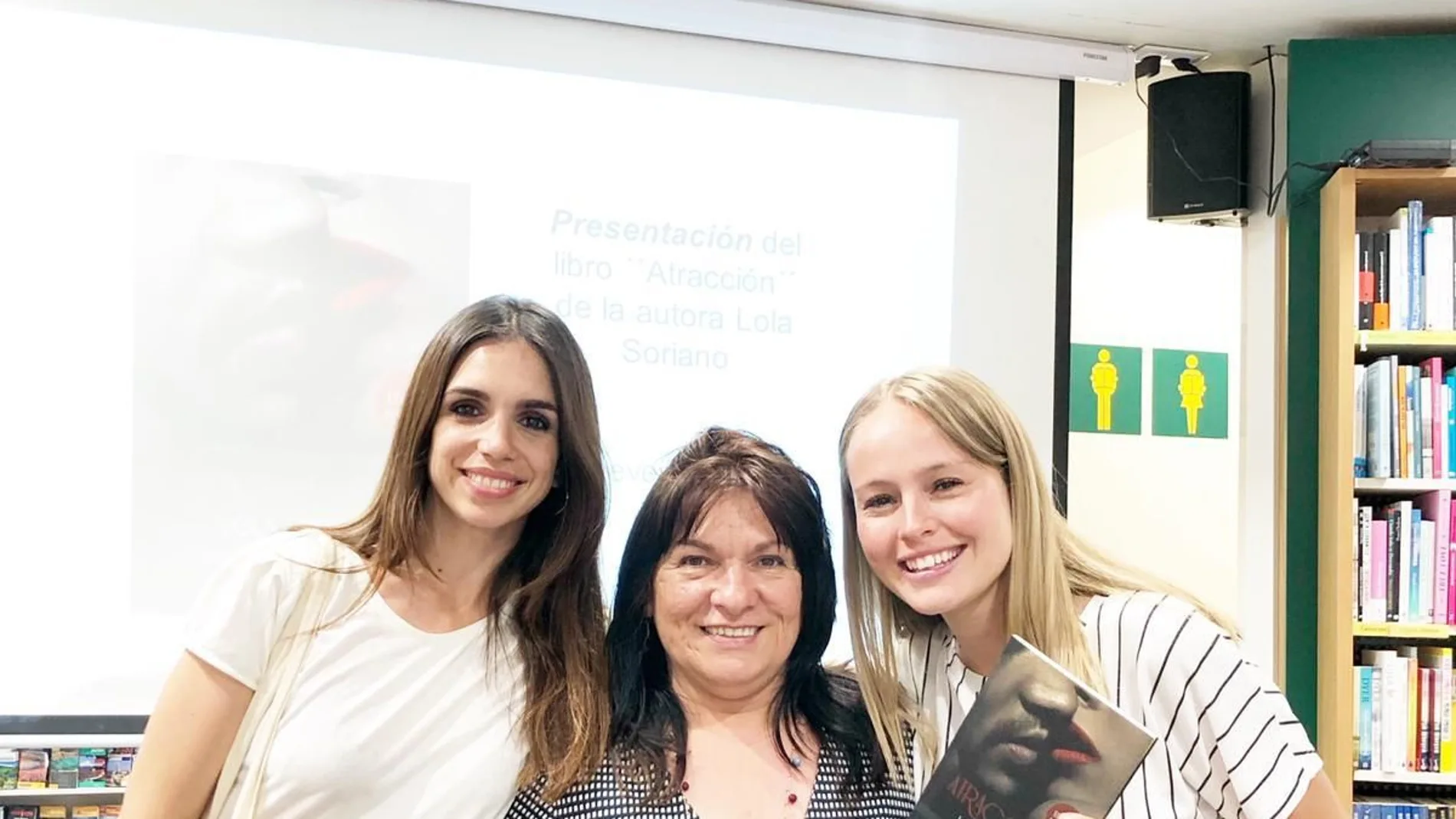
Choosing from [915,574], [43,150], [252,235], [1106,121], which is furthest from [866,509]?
[1106,121]

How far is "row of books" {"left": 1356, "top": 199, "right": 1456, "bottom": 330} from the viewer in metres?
2.96

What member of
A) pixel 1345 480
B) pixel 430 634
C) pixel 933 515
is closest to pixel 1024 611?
pixel 933 515

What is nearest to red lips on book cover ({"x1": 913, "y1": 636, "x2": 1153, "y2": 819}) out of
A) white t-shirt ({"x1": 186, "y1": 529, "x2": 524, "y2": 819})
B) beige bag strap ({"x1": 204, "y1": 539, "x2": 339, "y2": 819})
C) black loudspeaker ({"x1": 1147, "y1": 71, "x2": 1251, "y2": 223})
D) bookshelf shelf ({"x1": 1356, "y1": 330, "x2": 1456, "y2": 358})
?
white t-shirt ({"x1": 186, "y1": 529, "x2": 524, "y2": 819})

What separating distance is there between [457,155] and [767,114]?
81cm

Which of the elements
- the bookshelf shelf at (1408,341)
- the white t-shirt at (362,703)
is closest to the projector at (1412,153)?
the bookshelf shelf at (1408,341)

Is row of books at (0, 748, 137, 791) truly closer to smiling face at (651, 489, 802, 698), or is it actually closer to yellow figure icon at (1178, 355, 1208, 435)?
smiling face at (651, 489, 802, 698)

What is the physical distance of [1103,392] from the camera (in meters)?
4.17

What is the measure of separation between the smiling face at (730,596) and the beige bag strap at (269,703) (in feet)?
1.69

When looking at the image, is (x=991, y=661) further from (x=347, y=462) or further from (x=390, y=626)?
(x=347, y=462)

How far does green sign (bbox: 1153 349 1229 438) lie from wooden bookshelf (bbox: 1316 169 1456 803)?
1143mm

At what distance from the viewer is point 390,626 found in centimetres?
176

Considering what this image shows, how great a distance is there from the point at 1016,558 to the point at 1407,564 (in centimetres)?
183

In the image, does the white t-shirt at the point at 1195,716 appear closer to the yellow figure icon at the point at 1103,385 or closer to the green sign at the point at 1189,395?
the yellow figure icon at the point at 1103,385

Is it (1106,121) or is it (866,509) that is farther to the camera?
(1106,121)
